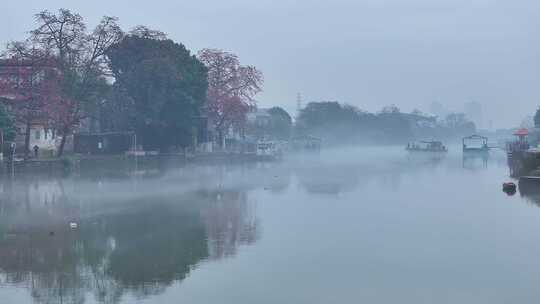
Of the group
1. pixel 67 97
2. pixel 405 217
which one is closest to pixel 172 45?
pixel 67 97

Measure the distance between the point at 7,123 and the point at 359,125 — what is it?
307ft

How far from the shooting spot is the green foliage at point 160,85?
49406 mm

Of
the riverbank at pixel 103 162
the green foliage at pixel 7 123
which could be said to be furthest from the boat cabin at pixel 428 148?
the green foliage at pixel 7 123

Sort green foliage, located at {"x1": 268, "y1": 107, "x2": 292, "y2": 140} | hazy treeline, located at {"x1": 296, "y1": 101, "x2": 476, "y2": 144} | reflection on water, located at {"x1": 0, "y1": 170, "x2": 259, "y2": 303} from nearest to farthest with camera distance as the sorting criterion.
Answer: reflection on water, located at {"x1": 0, "y1": 170, "x2": 259, "y2": 303} < green foliage, located at {"x1": 268, "y1": 107, "x2": 292, "y2": 140} < hazy treeline, located at {"x1": 296, "y1": 101, "x2": 476, "y2": 144}

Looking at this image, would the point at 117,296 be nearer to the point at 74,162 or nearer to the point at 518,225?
the point at 518,225

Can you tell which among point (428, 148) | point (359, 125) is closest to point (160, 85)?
point (428, 148)

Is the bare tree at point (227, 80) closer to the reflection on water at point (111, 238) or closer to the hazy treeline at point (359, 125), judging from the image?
the reflection on water at point (111, 238)

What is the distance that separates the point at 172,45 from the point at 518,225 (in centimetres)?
3529

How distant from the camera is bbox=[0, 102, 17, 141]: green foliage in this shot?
40.4 meters

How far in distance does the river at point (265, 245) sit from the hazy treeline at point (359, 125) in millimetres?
83201

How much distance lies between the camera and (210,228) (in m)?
22.5

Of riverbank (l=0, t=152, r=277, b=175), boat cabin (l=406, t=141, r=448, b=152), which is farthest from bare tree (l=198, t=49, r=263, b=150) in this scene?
boat cabin (l=406, t=141, r=448, b=152)

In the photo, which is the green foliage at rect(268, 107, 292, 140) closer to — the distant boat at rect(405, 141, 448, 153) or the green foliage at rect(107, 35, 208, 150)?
the distant boat at rect(405, 141, 448, 153)

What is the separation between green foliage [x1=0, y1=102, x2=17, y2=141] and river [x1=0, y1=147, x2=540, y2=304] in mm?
5939
